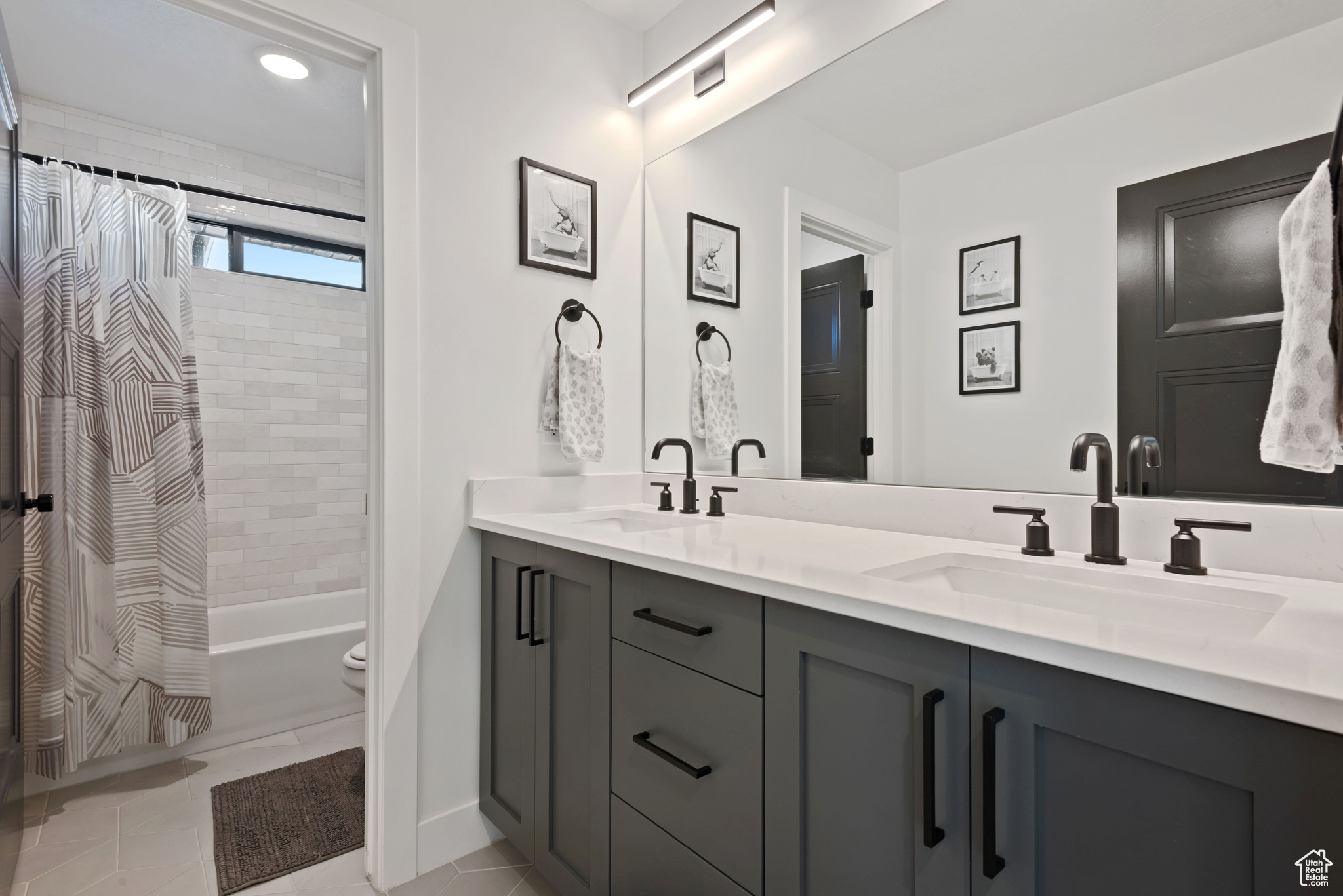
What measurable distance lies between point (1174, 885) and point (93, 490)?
292 centimetres

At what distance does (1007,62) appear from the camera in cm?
135

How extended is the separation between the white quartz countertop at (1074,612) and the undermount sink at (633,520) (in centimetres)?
28

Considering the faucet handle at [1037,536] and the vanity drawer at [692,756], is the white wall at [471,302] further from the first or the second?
the faucet handle at [1037,536]

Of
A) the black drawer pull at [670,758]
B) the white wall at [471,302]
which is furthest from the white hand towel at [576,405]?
the black drawer pull at [670,758]

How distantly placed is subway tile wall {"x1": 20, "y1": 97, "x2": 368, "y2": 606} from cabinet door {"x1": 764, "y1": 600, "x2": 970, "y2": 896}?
2180 mm

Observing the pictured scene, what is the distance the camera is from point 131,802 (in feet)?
6.77

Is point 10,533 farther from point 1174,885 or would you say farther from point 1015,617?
point 1174,885

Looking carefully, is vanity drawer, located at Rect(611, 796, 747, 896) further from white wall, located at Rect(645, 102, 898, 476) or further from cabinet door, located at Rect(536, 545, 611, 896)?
white wall, located at Rect(645, 102, 898, 476)

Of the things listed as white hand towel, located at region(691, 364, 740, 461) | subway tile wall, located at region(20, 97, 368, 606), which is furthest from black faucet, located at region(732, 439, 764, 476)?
subway tile wall, located at region(20, 97, 368, 606)

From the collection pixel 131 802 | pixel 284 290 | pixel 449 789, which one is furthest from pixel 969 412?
pixel 284 290

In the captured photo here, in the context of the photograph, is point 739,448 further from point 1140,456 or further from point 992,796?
point 992,796

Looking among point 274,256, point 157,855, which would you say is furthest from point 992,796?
point 274,256

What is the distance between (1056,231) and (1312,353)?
54 cm

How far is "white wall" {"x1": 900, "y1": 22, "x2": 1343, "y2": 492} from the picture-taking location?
1.02 metres
